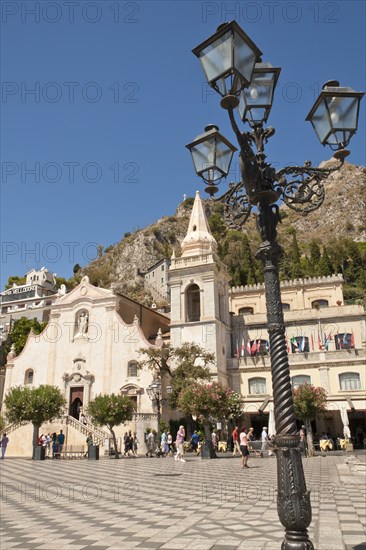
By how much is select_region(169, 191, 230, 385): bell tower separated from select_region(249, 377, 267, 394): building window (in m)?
2.32

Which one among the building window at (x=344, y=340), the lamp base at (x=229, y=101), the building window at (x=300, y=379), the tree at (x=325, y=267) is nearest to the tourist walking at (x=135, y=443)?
the building window at (x=300, y=379)

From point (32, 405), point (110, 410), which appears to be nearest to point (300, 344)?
point (110, 410)

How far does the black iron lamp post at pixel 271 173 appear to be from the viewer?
4.97m

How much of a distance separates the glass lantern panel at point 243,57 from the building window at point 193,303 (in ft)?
120

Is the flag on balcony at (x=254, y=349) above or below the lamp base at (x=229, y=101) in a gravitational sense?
above

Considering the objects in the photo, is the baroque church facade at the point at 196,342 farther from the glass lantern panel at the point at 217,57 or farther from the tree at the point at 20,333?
the glass lantern panel at the point at 217,57

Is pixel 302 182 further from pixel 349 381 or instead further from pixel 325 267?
pixel 325 267

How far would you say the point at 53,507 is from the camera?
11164 mm

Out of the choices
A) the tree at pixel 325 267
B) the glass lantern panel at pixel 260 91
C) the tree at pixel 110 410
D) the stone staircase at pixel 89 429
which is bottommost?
the stone staircase at pixel 89 429

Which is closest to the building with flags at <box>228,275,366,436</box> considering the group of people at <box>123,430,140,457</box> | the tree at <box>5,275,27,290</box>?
the group of people at <box>123,430,140,457</box>

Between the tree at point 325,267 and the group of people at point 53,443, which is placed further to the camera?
the tree at point 325,267

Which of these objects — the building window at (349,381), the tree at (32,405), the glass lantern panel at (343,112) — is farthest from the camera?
the building window at (349,381)

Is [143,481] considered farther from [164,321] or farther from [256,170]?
[164,321]

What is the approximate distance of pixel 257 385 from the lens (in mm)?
39406
